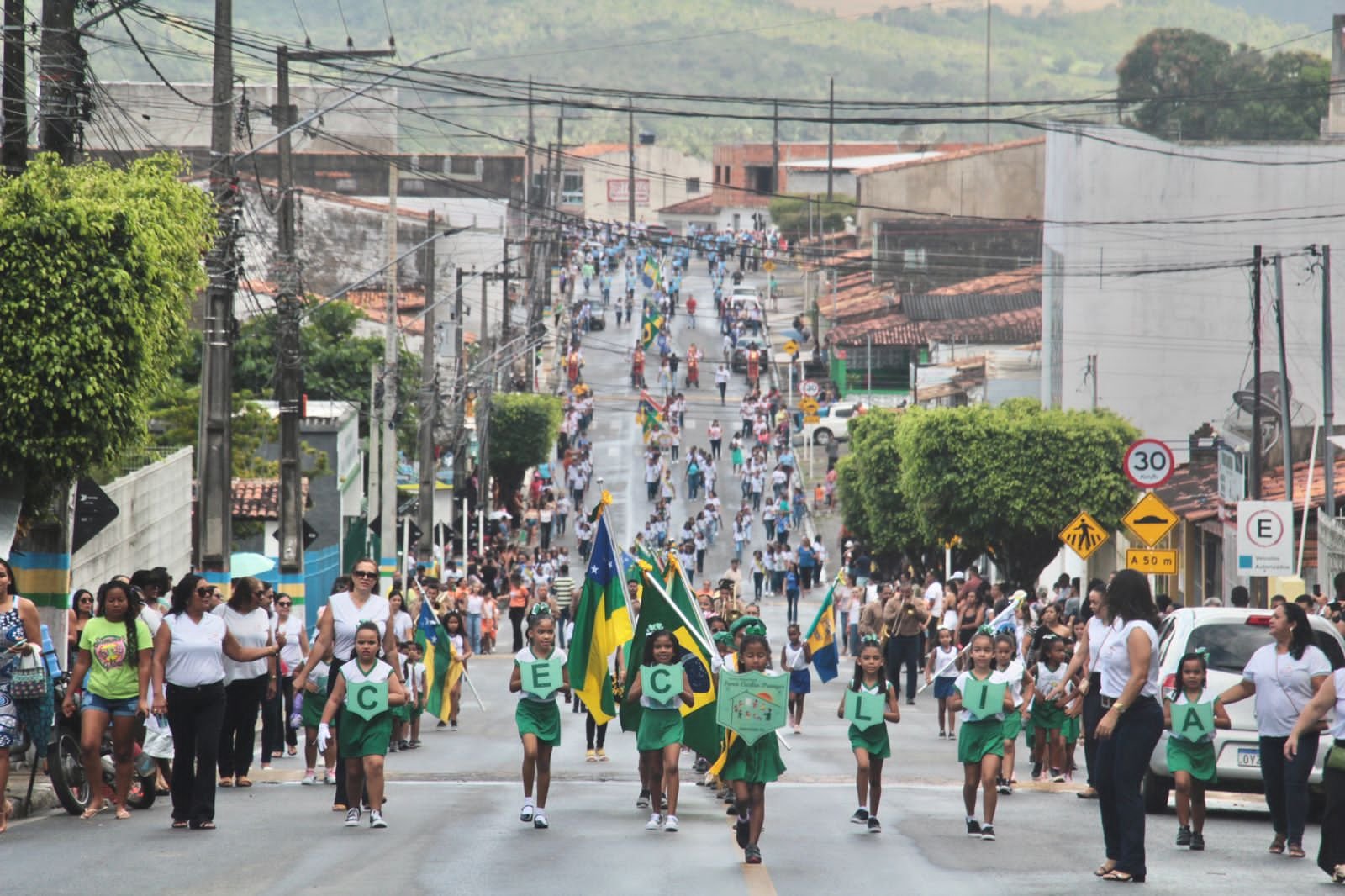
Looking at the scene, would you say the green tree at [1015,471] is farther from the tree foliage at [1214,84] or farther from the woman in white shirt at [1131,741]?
the tree foliage at [1214,84]

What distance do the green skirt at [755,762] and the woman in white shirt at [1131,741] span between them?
2.03 m

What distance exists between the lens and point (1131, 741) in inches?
433

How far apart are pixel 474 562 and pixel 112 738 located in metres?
35.4

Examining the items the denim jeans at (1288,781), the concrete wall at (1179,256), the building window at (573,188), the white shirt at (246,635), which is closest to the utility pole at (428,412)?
the white shirt at (246,635)

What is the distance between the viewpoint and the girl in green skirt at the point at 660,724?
1348cm

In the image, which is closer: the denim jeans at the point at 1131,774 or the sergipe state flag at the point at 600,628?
the denim jeans at the point at 1131,774

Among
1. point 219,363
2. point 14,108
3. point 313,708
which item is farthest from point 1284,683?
point 219,363

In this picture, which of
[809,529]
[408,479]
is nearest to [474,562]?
[408,479]

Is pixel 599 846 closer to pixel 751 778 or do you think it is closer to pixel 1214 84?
pixel 751 778

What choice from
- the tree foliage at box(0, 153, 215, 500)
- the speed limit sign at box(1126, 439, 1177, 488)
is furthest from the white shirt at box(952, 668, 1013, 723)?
the speed limit sign at box(1126, 439, 1177, 488)

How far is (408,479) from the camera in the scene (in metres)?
55.5

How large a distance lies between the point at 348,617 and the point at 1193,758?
19.2 ft

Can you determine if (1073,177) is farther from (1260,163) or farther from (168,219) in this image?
(168,219)

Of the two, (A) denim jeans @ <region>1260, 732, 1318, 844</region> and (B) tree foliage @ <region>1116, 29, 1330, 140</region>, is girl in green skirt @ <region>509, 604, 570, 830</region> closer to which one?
(A) denim jeans @ <region>1260, 732, 1318, 844</region>
